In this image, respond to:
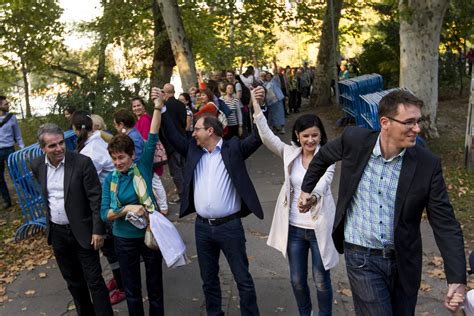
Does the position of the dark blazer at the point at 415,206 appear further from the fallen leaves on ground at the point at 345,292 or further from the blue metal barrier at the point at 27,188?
the blue metal barrier at the point at 27,188

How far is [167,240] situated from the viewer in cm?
455

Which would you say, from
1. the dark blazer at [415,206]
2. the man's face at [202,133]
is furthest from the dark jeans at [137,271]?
the dark blazer at [415,206]

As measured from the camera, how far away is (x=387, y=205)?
3.21 metres

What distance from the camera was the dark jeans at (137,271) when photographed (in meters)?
4.60

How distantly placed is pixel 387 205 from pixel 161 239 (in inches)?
80.1

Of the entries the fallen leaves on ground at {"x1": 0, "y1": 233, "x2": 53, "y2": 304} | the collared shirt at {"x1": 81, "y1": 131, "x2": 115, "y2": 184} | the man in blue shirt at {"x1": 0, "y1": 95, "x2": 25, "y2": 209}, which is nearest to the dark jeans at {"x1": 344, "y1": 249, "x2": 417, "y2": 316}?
the collared shirt at {"x1": 81, "y1": 131, "x2": 115, "y2": 184}

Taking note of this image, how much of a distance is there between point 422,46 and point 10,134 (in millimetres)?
8092

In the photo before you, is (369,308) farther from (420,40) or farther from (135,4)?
(135,4)

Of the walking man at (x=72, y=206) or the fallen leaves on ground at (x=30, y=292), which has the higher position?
the walking man at (x=72, y=206)

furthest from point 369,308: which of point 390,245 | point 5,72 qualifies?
point 5,72

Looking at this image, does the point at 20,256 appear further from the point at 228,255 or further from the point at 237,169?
the point at 237,169

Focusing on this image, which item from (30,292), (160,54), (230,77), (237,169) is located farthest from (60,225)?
(160,54)

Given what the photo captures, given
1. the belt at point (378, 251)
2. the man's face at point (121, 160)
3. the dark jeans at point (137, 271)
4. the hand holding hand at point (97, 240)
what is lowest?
the dark jeans at point (137, 271)

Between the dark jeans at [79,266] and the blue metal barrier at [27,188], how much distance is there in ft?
10.7
